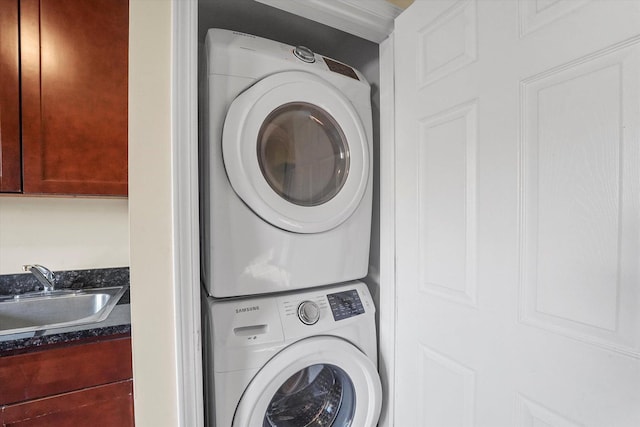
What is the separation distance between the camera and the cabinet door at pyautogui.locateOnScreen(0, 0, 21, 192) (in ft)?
3.79

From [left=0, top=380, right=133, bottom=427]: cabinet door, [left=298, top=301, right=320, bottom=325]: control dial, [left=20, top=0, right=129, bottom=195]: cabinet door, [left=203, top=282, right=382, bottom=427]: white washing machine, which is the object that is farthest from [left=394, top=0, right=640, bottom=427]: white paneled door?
[left=20, top=0, right=129, bottom=195]: cabinet door

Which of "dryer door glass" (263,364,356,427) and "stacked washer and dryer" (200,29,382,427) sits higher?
"stacked washer and dryer" (200,29,382,427)

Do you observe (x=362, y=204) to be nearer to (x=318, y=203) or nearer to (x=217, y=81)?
(x=318, y=203)

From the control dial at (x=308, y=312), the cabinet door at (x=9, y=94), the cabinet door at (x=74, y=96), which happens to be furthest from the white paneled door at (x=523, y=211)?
the cabinet door at (x=9, y=94)

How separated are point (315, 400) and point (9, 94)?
5.77ft

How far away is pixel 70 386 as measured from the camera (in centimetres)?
102

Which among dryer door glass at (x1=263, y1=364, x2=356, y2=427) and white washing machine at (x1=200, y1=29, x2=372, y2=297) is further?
dryer door glass at (x1=263, y1=364, x2=356, y2=427)

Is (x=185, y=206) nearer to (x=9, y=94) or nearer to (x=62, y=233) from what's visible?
(x=9, y=94)

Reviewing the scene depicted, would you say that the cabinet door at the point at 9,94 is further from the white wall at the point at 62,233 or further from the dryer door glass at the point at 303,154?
the dryer door glass at the point at 303,154

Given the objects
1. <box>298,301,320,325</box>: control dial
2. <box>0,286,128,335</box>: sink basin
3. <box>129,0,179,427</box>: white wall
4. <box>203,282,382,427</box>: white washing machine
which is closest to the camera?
<box>129,0,179,427</box>: white wall

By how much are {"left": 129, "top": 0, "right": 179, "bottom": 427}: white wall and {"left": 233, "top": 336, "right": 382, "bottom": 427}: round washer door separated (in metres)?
0.30

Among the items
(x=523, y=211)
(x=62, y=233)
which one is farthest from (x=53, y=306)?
(x=523, y=211)

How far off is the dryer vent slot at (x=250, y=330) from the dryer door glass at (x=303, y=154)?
0.46m

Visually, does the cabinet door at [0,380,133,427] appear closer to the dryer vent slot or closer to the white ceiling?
the dryer vent slot
